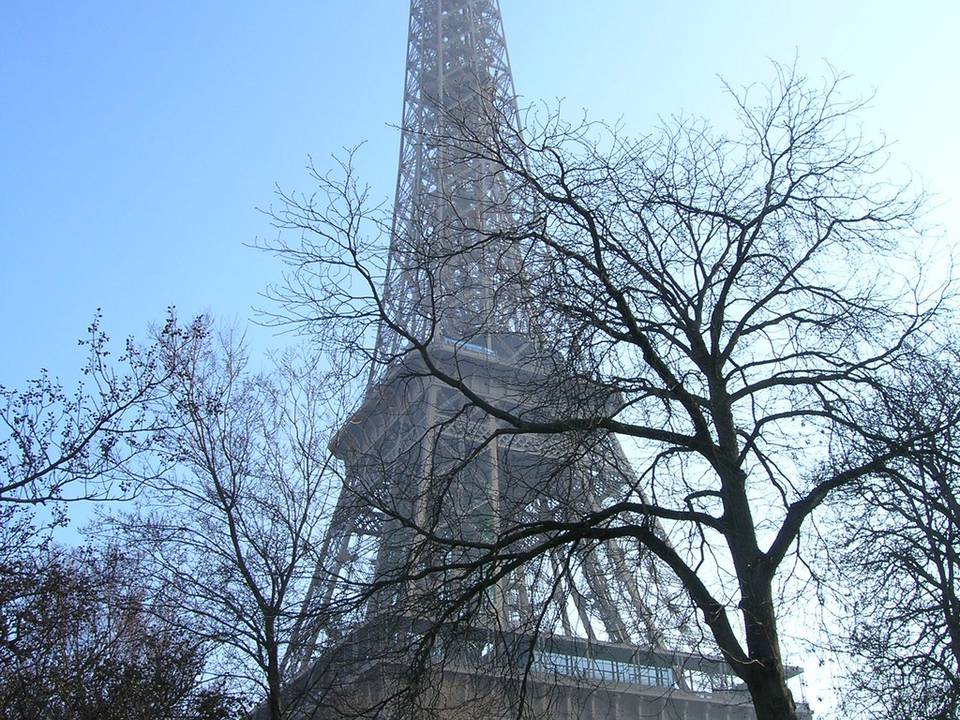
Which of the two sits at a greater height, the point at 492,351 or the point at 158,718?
the point at 492,351

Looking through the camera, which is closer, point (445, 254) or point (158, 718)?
point (445, 254)

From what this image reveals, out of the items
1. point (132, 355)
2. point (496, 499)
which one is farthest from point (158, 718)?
point (496, 499)

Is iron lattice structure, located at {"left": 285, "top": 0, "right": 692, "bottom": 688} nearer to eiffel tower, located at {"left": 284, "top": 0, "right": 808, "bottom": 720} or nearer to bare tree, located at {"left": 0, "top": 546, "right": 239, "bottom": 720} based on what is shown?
eiffel tower, located at {"left": 284, "top": 0, "right": 808, "bottom": 720}

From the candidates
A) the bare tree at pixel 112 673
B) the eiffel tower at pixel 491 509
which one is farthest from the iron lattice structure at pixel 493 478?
the bare tree at pixel 112 673

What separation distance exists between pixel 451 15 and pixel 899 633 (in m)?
45.6

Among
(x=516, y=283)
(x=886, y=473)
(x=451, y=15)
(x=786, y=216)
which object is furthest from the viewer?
(x=451, y=15)

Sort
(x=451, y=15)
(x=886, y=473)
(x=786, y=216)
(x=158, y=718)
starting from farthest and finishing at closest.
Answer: (x=451, y=15) < (x=158, y=718) < (x=786, y=216) < (x=886, y=473)

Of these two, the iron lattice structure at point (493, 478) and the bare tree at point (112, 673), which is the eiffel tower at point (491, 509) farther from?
the bare tree at point (112, 673)

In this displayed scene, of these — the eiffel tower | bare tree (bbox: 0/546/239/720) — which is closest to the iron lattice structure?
the eiffel tower

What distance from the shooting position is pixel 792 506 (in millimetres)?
6484

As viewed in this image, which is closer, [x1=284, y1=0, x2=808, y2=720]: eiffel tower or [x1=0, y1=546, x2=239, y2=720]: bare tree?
[x1=284, y1=0, x2=808, y2=720]: eiffel tower

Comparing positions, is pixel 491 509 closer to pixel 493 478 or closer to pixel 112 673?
pixel 493 478

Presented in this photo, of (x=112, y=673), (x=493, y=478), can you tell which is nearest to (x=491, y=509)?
(x=493, y=478)

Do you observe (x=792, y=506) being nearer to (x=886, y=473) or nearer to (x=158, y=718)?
(x=886, y=473)
